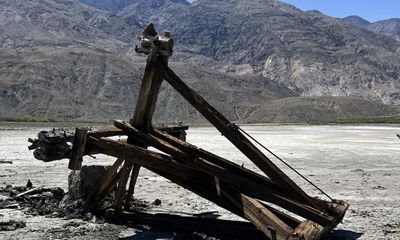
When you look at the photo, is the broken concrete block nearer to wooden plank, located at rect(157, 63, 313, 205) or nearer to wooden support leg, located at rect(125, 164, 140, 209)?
wooden support leg, located at rect(125, 164, 140, 209)

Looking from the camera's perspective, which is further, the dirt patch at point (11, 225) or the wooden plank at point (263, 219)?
the dirt patch at point (11, 225)

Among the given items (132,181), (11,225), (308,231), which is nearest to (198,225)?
(132,181)

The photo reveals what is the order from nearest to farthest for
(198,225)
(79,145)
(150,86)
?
1. (79,145)
2. (150,86)
3. (198,225)

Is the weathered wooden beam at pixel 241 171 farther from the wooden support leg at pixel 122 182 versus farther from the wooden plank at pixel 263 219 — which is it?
the wooden support leg at pixel 122 182

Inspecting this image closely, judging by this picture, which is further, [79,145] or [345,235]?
[345,235]

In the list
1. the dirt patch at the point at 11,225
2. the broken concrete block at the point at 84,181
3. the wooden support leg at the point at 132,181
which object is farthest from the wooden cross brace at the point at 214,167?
the broken concrete block at the point at 84,181

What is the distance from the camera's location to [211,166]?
358 inches

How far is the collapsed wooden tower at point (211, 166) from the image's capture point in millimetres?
8766

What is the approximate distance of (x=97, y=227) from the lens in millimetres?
10680

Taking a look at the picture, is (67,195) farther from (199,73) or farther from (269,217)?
(199,73)

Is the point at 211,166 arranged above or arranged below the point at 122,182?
above

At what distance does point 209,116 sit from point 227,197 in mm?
1406

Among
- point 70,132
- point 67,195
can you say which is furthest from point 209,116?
point 67,195

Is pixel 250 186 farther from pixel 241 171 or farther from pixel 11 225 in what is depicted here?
pixel 11 225
